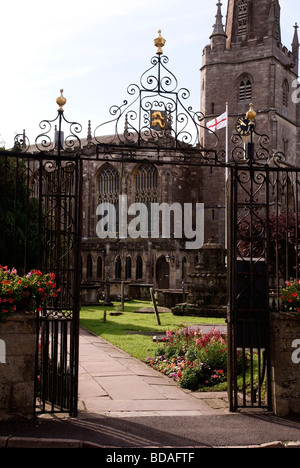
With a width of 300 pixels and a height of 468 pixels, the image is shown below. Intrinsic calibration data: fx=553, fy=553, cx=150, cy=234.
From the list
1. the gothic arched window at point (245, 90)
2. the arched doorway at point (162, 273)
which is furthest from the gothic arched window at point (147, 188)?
the gothic arched window at point (245, 90)

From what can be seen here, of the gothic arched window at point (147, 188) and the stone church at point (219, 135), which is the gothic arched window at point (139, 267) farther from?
the gothic arched window at point (147, 188)

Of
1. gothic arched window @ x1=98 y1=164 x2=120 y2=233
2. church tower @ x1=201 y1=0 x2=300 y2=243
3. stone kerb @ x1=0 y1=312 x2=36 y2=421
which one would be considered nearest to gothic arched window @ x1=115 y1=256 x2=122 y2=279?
gothic arched window @ x1=98 y1=164 x2=120 y2=233

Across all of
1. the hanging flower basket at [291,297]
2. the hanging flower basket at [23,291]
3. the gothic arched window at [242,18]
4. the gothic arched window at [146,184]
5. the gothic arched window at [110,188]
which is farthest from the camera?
the gothic arched window at [110,188]

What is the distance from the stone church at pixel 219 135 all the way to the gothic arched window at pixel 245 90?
8 centimetres

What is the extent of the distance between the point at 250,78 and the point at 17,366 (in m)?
44.9

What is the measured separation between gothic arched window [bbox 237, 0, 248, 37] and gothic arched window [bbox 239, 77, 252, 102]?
4.61 m

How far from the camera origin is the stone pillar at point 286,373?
24.2ft

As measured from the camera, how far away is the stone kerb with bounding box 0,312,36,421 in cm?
677

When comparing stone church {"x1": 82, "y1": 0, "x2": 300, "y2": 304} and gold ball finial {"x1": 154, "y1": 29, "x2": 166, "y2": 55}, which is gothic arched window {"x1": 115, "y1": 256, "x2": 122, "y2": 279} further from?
gold ball finial {"x1": 154, "y1": 29, "x2": 166, "y2": 55}

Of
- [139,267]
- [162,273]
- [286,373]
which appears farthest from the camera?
[162,273]

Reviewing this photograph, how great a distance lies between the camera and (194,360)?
403 inches

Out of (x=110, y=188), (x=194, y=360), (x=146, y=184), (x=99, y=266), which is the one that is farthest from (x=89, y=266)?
(x=194, y=360)

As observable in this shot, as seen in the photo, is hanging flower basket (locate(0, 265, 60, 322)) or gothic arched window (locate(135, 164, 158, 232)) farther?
gothic arched window (locate(135, 164, 158, 232))

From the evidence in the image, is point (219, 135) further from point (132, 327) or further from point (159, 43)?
point (159, 43)
